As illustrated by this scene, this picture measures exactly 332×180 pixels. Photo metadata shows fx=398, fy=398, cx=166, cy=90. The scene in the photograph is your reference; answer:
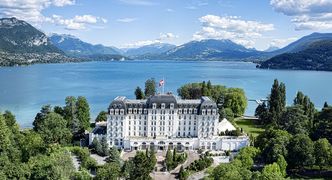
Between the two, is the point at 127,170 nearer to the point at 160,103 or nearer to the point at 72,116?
the point at 160,103

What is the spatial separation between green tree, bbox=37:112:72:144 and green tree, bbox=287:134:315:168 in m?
32.9

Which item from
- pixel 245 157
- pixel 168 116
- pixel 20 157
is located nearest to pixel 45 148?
pixel 20 157

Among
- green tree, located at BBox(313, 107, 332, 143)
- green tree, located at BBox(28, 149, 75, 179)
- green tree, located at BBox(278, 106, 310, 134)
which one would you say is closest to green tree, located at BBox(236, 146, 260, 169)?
green tree, located at BBox(278, 106, 310, 134)

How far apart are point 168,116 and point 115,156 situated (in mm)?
13035

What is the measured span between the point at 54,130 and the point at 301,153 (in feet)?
117

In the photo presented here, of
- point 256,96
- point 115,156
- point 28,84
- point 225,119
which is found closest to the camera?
point 115,156

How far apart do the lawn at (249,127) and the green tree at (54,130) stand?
105ft

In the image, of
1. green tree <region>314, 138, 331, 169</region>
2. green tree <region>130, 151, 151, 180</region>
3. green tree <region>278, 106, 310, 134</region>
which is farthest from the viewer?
green tree <region>278, 106, 310, 134</region>

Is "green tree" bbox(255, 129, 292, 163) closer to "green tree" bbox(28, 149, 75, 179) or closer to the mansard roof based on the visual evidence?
the mansard roof

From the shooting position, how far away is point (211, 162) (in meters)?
54.1

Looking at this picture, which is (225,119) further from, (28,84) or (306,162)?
(28,84)

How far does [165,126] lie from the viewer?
63406 mm

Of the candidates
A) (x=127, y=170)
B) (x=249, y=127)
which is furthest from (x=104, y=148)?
(x=249, y=127)

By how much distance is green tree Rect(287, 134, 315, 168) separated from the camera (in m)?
49.7
